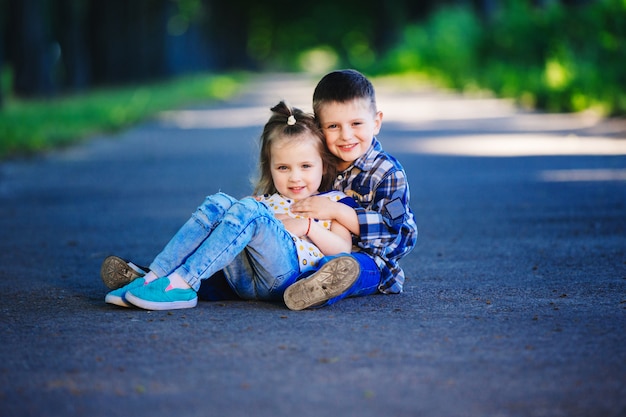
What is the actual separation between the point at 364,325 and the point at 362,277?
49cm

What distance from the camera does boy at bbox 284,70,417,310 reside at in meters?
4.55

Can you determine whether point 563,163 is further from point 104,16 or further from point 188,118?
point 104,16

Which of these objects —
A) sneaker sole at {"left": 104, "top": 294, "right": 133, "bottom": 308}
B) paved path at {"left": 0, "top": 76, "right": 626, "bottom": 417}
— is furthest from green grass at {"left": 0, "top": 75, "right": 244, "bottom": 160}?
sneaker sole at {"left": 104, "top": 294, "right": 133, "bottom": 308}

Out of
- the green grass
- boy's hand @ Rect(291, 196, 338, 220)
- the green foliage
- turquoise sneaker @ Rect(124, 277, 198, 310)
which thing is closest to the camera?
turquoise sneaker @ Rect(124, 277, 198, 310)

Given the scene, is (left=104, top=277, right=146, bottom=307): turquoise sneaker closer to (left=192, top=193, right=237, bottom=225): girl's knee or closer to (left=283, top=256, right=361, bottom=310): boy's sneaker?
(left=192, top=193, right=237, bottom=225): girl's knee

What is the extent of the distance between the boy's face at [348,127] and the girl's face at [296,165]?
88 millimetres

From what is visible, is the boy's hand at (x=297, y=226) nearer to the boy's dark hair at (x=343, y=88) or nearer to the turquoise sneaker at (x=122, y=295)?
the boy's dark hair at (x=343, y=88)

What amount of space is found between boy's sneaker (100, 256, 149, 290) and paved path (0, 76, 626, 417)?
139 mm

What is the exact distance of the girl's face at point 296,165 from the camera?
455 cm

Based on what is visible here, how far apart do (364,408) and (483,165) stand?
811cm

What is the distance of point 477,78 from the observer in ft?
86.5

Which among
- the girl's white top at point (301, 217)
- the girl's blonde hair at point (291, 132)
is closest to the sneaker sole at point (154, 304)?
the girl's white top at point (301, 217)

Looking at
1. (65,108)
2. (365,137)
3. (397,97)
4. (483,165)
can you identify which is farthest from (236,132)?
(365,137)

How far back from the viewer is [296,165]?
4566 millimetres
